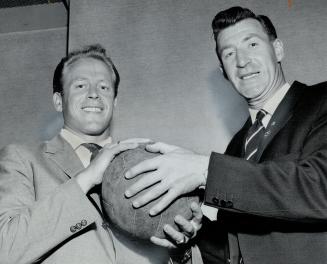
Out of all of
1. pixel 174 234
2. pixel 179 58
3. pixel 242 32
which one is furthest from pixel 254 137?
pixel 179 58

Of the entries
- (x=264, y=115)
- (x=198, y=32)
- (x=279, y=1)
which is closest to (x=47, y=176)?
(x=264, y=115)

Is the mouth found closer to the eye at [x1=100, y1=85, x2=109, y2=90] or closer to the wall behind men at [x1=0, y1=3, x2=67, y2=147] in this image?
the eye at [x1=100, y1=85, x2=109, y2=90]

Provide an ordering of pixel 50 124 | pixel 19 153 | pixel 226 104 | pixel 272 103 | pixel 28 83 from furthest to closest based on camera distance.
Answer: pixel 28 83
pixel 50 124
pixel 226 104
pixel 272 103
pixel 19 153

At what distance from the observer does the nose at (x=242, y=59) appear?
2826 millimetres

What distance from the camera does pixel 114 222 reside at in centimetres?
202

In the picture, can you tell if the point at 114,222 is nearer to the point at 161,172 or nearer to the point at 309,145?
the point at 161,172

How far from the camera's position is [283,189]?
6.39 feet

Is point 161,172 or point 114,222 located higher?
→ point 161,172

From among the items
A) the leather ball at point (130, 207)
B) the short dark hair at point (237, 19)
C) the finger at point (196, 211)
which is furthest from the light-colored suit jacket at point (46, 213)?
the short dark hair at point (237, 19)

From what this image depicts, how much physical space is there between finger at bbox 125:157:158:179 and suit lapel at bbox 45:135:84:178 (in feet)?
1.64

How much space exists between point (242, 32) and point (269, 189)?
1377mm

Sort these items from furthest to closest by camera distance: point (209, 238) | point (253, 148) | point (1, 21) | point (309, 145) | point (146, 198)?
point (1, 21) < point (209, 238) < point (253, 148) < point (309, 145) < point (146, 198)

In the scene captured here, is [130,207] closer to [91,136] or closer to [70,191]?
[70,191]

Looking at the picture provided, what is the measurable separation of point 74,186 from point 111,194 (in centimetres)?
19
